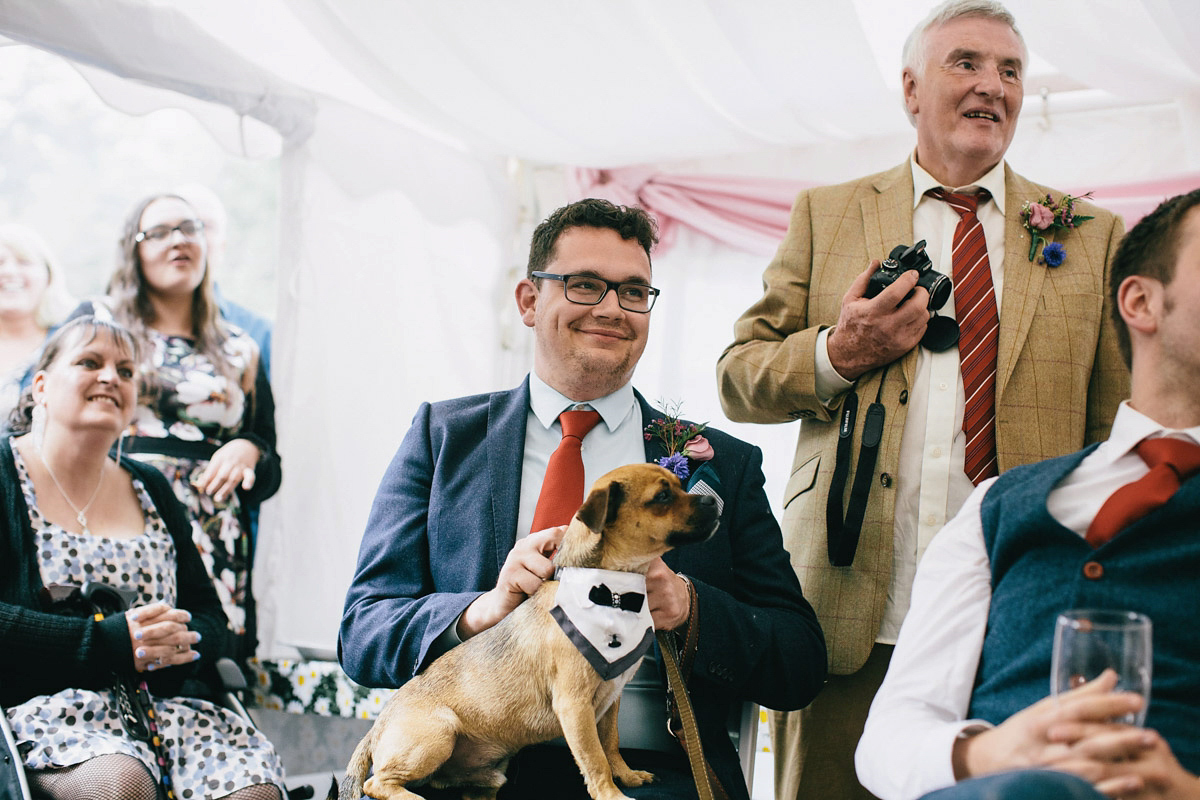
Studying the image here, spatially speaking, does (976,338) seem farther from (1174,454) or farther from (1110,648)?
(1110,648)

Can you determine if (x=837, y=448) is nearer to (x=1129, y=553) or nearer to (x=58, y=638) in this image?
(x=1129, y=553)

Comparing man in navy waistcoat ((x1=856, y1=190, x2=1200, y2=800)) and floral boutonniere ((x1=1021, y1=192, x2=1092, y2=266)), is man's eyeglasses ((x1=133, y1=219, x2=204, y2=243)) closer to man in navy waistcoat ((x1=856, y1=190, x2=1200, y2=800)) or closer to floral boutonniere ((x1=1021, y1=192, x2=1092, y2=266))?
floral boutonniere ((x1=1021, y1=192, x2=1092, y2=266))

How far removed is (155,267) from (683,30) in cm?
234

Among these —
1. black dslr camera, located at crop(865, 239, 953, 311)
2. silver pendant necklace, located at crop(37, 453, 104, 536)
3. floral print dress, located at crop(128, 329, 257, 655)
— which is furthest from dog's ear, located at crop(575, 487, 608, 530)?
floral print dress, located at crop(128, 329, 257, 655)

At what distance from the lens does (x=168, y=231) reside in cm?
408

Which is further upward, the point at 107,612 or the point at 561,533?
the point at 561,533

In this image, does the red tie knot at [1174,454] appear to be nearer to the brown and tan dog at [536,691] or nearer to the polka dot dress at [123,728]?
the brown and tan dog at [536,691]

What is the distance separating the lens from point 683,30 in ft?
12.0

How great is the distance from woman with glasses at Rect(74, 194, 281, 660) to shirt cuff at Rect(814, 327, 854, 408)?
104 inches

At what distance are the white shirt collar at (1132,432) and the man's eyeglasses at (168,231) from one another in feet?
12.0

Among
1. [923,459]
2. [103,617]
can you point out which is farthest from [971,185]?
[103,617]

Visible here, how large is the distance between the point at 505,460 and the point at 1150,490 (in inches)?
51.3

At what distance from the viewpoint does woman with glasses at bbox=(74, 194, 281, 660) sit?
3.94 meters

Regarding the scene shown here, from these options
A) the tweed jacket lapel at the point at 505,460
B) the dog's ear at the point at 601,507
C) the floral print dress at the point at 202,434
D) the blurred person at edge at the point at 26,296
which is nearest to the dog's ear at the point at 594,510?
the dog's ear at the point at 601,507
